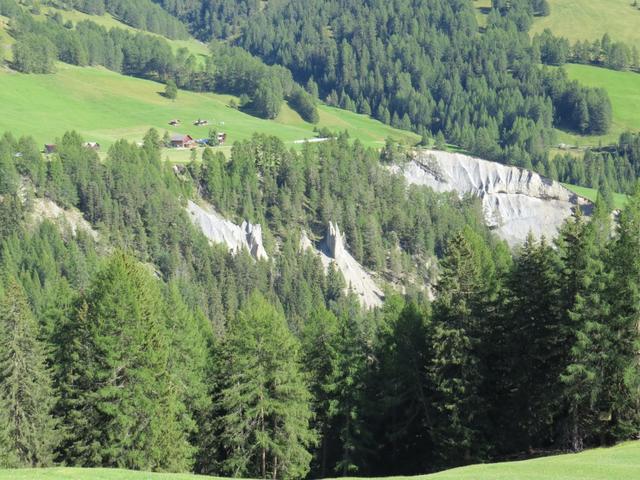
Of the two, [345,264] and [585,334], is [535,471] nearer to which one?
[585,334]

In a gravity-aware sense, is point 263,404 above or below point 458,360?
below

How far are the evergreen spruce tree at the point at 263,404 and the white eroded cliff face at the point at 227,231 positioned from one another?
3938 inches

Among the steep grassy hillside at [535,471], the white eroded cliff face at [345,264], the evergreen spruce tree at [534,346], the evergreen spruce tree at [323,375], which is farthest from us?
the white eroded cliff face at [345,264]

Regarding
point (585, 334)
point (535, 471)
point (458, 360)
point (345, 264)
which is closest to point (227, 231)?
point (345, 264)

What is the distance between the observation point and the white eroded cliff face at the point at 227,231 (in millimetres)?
157000

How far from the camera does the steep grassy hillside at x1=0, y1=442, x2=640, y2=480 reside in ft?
108

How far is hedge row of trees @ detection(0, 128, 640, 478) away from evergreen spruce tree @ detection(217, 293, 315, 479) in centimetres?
12

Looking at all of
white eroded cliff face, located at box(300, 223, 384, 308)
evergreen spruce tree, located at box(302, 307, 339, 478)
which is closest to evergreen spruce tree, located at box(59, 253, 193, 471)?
evergreen spruce tree, located at box(302, 307, 339, 478)

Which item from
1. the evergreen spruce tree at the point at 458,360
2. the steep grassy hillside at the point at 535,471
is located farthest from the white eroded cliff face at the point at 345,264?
the steep grassy hillside at the point at 535,471

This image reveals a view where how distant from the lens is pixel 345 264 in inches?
6614

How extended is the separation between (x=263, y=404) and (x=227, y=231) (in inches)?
4222

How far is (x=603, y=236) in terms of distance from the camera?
54219 millimetres

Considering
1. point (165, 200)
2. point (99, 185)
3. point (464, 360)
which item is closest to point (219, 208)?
point (165, 200)

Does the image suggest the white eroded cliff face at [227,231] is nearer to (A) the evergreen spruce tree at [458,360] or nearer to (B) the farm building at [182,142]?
(B) the farm building at [182,142]
